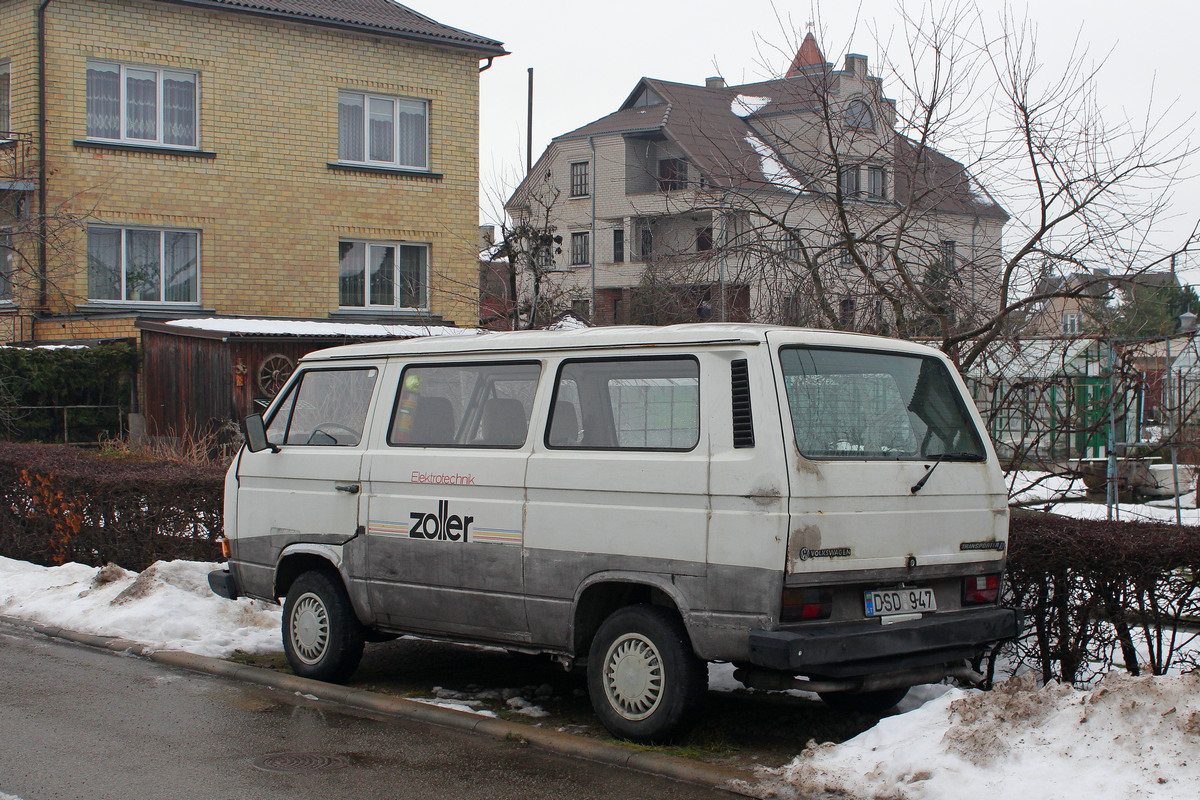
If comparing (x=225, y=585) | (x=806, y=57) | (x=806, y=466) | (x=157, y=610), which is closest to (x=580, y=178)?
(x=806, y=57)

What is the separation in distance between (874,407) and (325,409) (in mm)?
3570

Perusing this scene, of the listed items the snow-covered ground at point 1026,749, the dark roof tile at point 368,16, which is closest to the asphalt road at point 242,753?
the snow-covered ground at point 1026,749

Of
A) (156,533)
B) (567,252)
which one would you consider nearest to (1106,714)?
(156,533)

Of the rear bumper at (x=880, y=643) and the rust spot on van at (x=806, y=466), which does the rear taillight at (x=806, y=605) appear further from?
the rust spot on van at (x=806, y=466)

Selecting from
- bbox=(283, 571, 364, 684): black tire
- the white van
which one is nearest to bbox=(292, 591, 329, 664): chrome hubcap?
bbox=(283, 571, 364, 684): black tire

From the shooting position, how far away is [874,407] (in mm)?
6051

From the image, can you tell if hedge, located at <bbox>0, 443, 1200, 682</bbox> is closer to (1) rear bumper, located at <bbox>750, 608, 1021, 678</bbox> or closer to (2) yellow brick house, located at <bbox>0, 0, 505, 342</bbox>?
(1) rear bumper, located at <bbox>750, 608, 1021, 678</bbox>

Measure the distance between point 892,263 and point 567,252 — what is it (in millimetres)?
42233

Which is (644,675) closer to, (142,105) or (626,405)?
(626,405)

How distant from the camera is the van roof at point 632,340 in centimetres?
593

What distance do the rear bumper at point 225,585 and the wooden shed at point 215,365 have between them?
11941 millimetres

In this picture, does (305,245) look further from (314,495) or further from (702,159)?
(314,495)

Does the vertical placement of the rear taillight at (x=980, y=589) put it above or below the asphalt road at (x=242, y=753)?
above

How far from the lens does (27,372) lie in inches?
856
